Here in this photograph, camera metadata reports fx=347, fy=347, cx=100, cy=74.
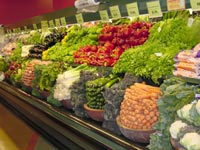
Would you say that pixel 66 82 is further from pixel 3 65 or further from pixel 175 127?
pixel 3 65

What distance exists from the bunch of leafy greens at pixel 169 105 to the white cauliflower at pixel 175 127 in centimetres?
9

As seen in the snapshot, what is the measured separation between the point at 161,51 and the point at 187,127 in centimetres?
81

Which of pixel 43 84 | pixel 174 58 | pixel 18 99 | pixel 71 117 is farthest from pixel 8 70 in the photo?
pixel 174 58

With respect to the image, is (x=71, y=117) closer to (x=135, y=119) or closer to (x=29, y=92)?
(x=135, y=119)

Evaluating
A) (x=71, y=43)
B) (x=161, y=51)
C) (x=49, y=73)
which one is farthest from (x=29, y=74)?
(x=161, y=51)

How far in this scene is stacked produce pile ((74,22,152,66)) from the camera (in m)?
3.20

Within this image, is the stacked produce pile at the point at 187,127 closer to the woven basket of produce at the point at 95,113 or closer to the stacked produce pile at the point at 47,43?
the woven basket of produce at the point at 95,113

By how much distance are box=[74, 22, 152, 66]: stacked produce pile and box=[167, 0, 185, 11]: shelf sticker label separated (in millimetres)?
940

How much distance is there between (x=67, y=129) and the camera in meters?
3.09

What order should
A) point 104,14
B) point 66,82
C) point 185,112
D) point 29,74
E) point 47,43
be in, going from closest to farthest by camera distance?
point 185,112, point 104,14, point 66,82, point 29,74, point 47,43

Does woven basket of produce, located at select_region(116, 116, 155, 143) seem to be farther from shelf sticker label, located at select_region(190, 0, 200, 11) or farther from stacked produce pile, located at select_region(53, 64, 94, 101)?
stacked produce pile, located at select_region(53, 64, 94, 101)

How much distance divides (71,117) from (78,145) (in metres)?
0.25

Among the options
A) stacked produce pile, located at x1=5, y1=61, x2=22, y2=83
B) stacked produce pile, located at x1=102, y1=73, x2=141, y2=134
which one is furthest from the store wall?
stacked produce pile, located at x1=102, y1=73, x2=141, y2=134

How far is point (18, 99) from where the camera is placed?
462 cm
